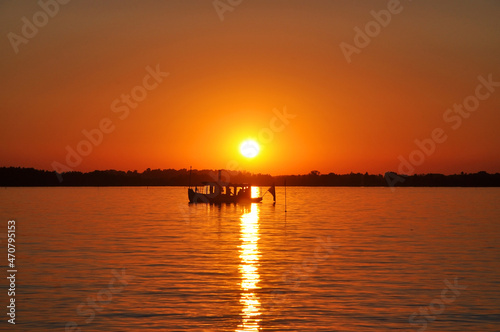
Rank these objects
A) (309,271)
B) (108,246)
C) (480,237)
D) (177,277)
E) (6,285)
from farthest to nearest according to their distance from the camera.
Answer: (480,237) → (108,246) → (309,271) → (177,277) → (6,285)

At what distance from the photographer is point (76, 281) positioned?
29266mm

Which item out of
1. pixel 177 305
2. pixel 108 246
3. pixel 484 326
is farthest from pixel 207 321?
pixel 108 246

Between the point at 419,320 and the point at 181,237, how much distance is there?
32.5 metres

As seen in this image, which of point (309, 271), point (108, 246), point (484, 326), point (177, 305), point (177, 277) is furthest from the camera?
point (108, 246)

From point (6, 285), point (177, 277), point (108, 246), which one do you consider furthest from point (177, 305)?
point (108, 246)

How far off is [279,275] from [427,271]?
25.7 ft

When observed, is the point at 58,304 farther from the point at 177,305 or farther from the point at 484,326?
the point at 484,326

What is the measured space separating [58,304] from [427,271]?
18.4 meters

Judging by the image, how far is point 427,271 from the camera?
108ft

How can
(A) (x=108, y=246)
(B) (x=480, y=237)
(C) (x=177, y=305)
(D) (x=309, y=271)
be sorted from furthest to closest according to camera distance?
(B) (x=480, y=237) < (A) (x=108, y=246) < (D) (x=309, y=271) < (C) (x=177, y=305)

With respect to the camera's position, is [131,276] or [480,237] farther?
[480,237]

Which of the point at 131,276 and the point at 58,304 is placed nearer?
the point at 58,304

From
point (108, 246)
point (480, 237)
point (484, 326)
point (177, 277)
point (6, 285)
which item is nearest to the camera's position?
point (484, 326)

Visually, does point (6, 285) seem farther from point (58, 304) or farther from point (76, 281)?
point (58, 304)
